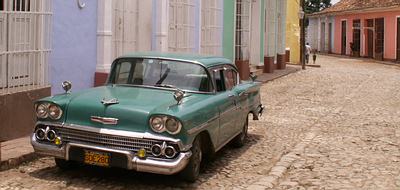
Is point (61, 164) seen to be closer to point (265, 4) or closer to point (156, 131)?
point (156, 131)

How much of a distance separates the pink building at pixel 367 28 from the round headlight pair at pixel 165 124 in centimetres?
2762

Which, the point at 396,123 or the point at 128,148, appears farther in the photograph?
the point at 396,123

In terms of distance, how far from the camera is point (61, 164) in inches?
237

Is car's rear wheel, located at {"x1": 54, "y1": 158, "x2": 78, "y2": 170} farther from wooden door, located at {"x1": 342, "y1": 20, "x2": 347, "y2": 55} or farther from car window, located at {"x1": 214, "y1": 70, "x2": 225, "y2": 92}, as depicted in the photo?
wooden door, located at {"x1": 342, "y1": 20, "x2": 347, "y2": 55}

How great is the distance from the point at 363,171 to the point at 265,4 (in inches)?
564

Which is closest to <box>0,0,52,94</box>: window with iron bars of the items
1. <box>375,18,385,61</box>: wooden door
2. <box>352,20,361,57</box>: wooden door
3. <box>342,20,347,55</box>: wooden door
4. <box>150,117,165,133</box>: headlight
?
<box>150,117,165,133</box>: headlight

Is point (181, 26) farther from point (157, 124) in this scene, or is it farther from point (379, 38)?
point (379, 38)

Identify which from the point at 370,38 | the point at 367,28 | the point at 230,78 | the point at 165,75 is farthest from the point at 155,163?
the point at 367,28

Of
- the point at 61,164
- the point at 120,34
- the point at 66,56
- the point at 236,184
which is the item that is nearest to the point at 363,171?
the point at 236,184

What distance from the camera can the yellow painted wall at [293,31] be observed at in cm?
3002

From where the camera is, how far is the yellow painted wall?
98.5 ft

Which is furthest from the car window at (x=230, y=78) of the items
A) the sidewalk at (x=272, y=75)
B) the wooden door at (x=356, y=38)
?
the wooden door at (x=356, y=38)

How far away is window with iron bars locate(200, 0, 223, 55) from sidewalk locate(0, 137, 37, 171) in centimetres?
817

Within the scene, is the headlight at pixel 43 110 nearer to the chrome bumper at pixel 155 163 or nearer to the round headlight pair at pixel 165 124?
the chrome bumper at pixel 155 163
